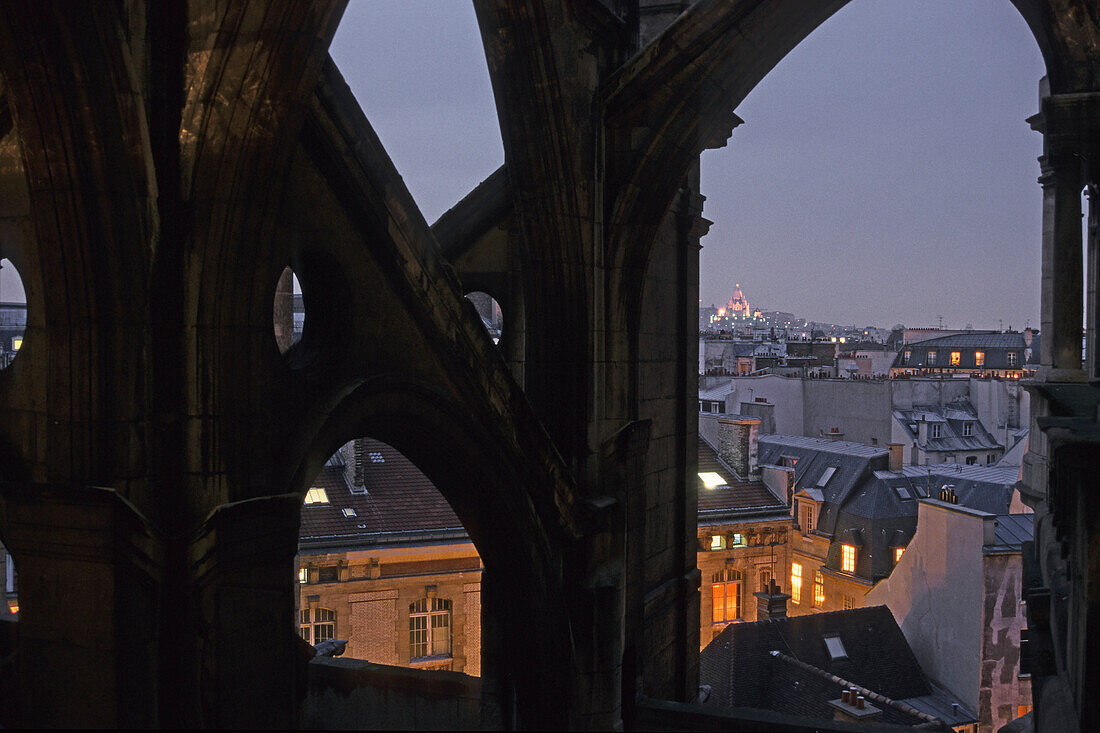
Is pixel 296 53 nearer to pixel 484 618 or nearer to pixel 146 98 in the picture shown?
pixel 146 98

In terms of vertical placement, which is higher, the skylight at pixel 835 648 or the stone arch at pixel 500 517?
the stone arch at pixel 500 517

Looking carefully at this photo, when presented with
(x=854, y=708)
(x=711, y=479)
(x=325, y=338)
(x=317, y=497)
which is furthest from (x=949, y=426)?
(x=325, y=338)

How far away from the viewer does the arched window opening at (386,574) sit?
16.8m

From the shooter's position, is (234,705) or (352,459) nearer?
(234,705)

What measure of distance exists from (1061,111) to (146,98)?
495 centimetres

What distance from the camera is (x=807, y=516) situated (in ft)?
104

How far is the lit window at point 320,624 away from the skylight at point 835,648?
31.5 feet

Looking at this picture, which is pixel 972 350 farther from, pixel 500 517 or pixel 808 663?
pixel 500 517

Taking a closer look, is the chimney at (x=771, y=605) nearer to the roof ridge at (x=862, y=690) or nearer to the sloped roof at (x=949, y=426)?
the roof ridge at (x=862, y=690)

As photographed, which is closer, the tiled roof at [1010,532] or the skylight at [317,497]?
the skylight at [317,497]

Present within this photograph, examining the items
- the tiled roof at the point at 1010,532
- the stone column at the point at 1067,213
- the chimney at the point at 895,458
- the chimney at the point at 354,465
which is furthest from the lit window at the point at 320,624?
the chimney at the point at 895,458

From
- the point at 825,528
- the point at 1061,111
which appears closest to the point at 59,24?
the point at 1061,111

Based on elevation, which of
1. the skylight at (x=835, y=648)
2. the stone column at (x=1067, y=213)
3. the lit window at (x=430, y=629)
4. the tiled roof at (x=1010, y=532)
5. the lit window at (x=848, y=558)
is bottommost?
the lit window at (x=848, y=558)

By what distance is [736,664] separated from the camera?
16.9m
